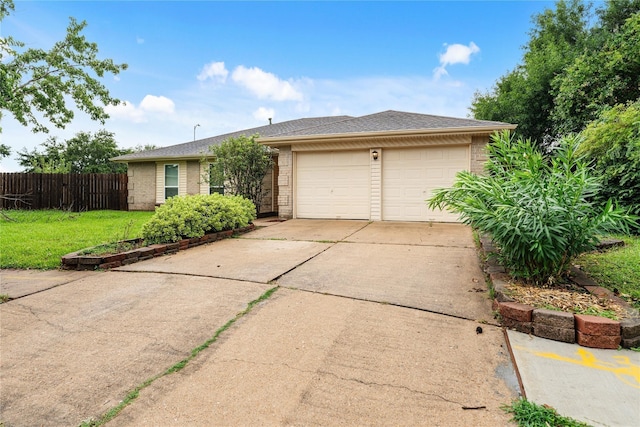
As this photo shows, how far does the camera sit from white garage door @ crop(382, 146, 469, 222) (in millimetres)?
9344

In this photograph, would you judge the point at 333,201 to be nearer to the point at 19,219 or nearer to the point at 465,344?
the point at 465,344

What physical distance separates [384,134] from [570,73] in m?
A: 7.49

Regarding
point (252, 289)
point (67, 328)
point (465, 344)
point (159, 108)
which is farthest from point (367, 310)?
point (159, 108)

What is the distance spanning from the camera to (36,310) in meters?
3.31

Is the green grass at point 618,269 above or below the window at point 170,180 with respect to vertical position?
→ below

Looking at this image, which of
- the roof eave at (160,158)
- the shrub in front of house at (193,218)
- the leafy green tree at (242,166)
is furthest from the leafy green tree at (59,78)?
the shrub in front of house at (193,218)

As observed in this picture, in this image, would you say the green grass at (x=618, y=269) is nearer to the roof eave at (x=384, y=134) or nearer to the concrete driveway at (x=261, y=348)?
the concrete driveway at (x=261, y=348)

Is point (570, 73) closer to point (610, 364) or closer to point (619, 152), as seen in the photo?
point (619, 152)

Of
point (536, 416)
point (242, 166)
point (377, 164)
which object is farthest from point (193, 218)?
point (536, 416)

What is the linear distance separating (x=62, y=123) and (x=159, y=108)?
7.76m

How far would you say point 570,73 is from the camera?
458 inches

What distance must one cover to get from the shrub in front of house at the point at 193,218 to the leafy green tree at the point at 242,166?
8.24 ft

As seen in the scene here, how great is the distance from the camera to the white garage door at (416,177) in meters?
9.34

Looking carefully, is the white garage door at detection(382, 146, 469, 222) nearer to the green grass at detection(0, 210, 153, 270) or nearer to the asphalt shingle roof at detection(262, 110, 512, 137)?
the asphalt shingle roof at detection(262, 110, 512, 137)
